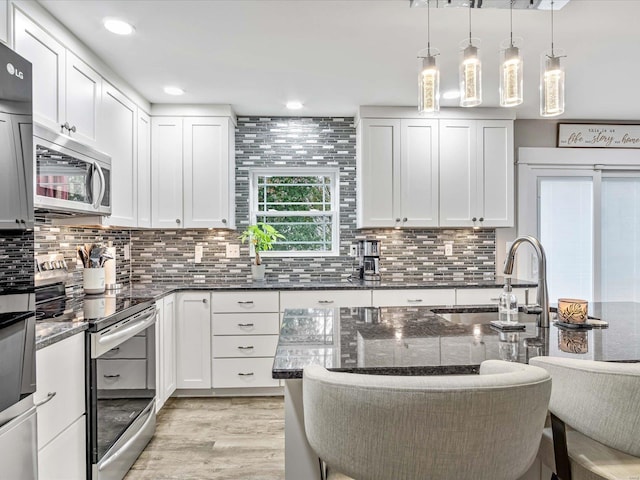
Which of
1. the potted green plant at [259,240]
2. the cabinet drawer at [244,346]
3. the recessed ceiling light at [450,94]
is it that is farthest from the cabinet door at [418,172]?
the cabinet drawer at [244,346]

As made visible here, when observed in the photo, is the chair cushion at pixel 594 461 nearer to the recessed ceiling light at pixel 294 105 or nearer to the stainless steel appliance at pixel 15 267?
the stainless steel appliance at pixel 15 267

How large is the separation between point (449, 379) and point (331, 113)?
3.40 metres

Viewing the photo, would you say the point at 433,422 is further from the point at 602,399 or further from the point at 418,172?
the point at 418,172

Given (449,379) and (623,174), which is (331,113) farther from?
(449,379)

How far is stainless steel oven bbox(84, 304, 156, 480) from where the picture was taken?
1.86 metres

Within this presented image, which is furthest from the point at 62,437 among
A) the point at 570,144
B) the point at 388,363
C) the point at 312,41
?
the point at 570,144

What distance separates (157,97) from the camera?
340 cm

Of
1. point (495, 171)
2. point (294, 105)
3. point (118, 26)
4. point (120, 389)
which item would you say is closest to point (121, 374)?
point (120, 389)

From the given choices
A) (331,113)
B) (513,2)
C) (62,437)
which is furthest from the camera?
(331,113)

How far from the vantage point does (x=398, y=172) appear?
3.68 metres

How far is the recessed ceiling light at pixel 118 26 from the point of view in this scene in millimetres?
2207

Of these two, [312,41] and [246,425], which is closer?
[312,41]

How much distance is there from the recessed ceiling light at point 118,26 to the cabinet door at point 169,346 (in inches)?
Result: 70.8

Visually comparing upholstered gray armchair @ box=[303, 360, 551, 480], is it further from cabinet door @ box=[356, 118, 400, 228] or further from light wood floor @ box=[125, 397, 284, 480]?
Result: cabinet door @ box=[356, 118, 400, 228]
